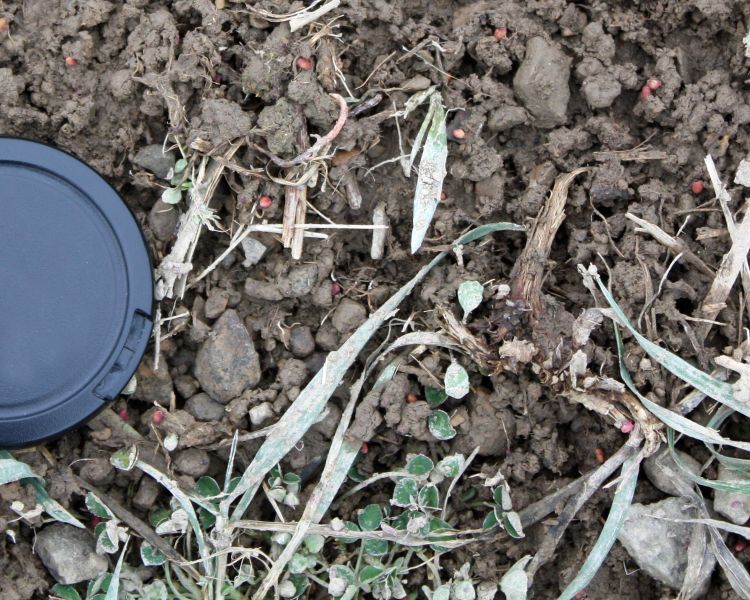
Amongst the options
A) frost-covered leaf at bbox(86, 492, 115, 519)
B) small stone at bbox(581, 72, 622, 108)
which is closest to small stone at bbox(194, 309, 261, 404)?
frost-covered leaf at bbox(86, 492, 115, 519)

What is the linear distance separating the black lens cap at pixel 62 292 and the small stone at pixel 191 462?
0.24m

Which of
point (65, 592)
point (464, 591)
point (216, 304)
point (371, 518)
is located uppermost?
point (216, 304)

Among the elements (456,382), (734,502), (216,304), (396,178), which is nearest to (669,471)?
(734,502)

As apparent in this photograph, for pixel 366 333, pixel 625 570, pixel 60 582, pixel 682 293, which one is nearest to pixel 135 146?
pixel 366 333

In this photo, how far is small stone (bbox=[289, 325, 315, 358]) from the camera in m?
2.26

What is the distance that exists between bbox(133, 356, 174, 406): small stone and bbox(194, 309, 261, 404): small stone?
0.10 m

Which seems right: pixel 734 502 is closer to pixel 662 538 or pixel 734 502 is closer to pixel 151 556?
pixel 662 538

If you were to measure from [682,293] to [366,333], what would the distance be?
84cm

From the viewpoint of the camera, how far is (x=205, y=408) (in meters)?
2.25

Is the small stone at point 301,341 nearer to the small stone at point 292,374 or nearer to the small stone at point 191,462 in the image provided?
the small stone at point 292,374

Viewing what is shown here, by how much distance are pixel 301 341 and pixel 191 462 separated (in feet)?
1.42

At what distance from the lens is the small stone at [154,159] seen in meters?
2.27

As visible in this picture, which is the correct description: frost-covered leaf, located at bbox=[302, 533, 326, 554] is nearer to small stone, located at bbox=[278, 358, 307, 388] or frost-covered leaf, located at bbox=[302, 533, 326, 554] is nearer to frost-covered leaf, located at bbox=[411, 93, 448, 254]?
small stone, located at bbox=[278, 358, 307, 388]

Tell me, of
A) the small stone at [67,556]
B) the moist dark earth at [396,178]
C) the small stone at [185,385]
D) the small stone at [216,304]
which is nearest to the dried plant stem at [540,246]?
the moist dark earth at [396,178]
